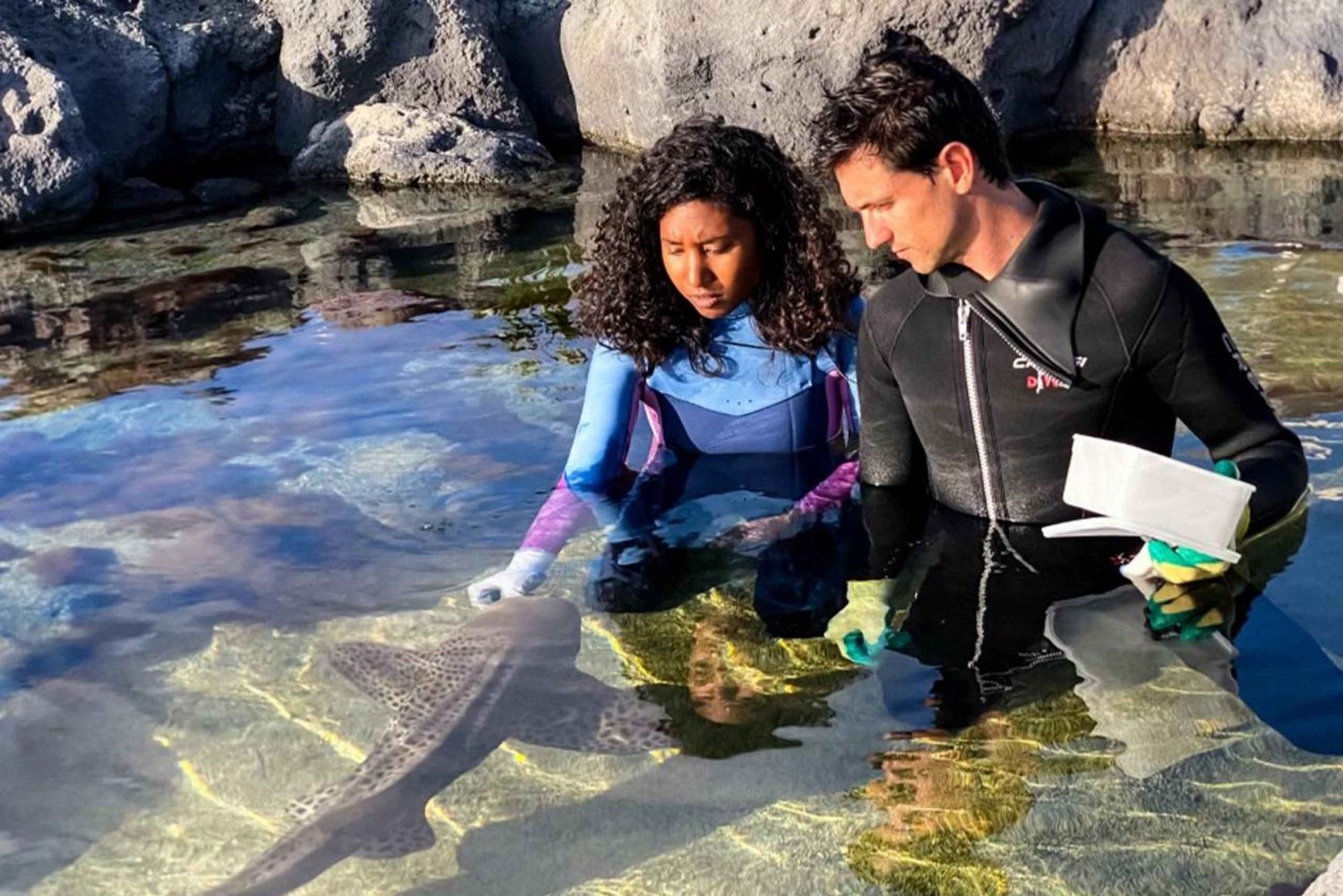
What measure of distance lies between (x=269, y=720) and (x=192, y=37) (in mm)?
10747

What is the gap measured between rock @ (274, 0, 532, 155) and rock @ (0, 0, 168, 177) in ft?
4.27

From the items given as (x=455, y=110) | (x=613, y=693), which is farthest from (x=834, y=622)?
(x=455, y=110)

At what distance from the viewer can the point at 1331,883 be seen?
8.12 ft

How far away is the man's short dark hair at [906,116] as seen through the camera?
3783 mm

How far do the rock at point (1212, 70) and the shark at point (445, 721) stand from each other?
956 centimetres

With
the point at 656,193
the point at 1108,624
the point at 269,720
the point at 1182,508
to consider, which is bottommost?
the point at 269,720

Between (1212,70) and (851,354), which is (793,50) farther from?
(851,354)

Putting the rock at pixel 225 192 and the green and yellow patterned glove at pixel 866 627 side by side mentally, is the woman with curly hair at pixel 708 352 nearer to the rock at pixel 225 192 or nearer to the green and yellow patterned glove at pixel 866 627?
the green and yellow patterned glove at pixel 866 627

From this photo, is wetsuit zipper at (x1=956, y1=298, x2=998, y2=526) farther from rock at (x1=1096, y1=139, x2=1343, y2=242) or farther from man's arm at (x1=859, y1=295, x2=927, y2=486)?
rock at (x1=1096, y1=139, x2=1343, y2=242)

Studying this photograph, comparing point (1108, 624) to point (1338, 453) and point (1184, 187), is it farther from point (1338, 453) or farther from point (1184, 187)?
point (1184, 187)

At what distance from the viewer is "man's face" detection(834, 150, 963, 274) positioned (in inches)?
152

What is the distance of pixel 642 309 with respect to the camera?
16.2 ft

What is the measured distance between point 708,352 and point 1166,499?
2092mm

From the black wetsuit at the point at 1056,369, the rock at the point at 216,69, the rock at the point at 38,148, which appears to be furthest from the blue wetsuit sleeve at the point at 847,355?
the rock at the point at 216,69
